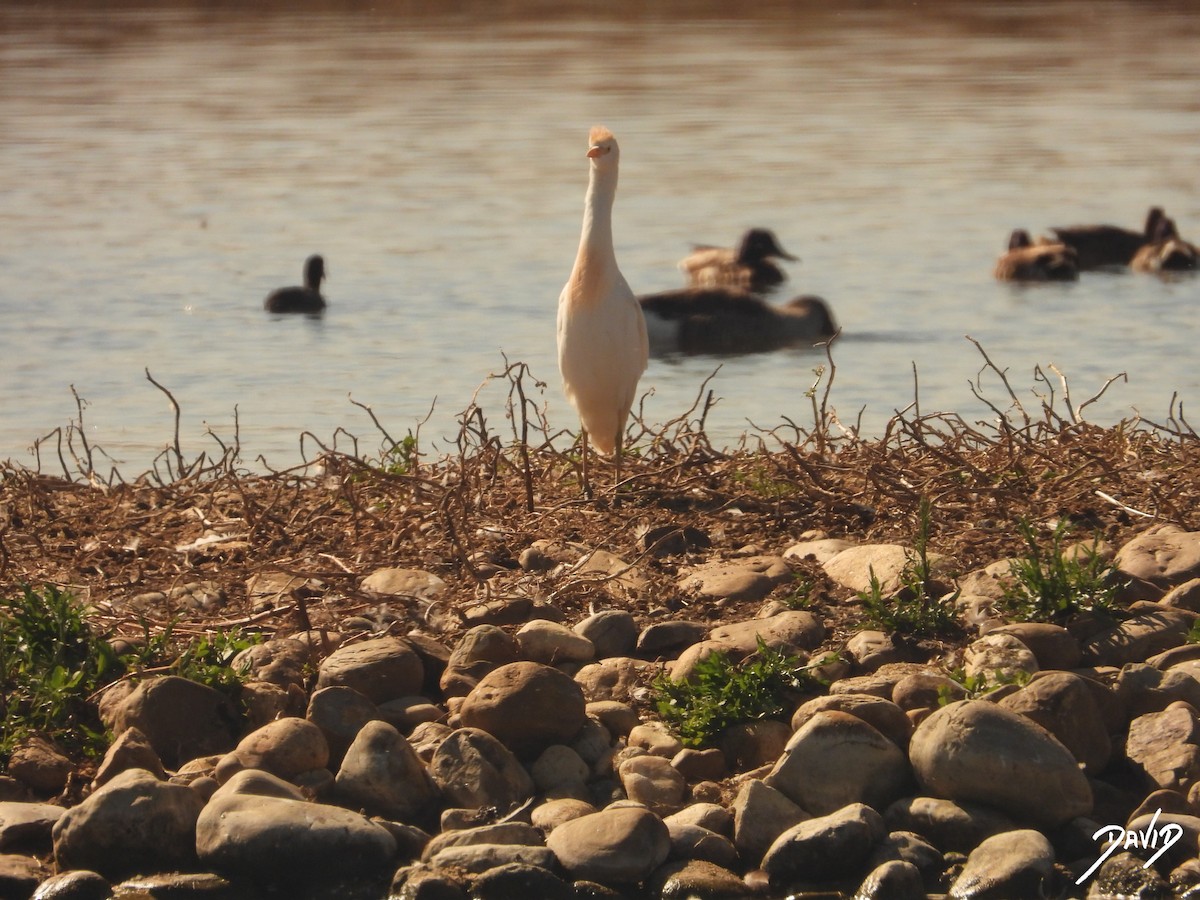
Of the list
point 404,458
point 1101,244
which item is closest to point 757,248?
point 1101,244

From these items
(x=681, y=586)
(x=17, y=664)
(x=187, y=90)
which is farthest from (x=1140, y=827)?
(x=187, y=90)

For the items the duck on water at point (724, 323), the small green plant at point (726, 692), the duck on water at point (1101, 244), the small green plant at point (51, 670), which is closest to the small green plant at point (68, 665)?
the small green plant at point (51, 670)

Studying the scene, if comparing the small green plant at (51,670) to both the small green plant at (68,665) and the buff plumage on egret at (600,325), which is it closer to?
the small green plant at (68,665)

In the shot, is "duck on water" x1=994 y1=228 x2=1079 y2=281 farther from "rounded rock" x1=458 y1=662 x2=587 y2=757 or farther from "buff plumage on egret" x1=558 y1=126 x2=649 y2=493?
"rounded rock" x1=458 y1=662 x2=587 y2=757

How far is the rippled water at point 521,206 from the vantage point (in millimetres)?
13156

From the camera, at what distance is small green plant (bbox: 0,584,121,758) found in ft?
20.2

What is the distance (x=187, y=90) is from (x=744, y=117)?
35.2 ft

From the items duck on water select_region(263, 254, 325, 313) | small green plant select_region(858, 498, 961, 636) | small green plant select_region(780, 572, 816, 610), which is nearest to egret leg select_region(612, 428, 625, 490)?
small green plant select_region(780, 572, 816, 610)

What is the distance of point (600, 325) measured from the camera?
8.76 m

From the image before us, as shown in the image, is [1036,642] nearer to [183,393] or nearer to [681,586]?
[681,586]

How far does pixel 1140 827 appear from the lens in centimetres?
543

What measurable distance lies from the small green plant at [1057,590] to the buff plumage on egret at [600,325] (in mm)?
2720

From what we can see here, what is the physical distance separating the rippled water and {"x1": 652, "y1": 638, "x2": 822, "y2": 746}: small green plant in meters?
3.81

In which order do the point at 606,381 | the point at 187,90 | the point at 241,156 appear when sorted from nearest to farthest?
the point at 606,381
the point at 241,156
the point at 187,90
